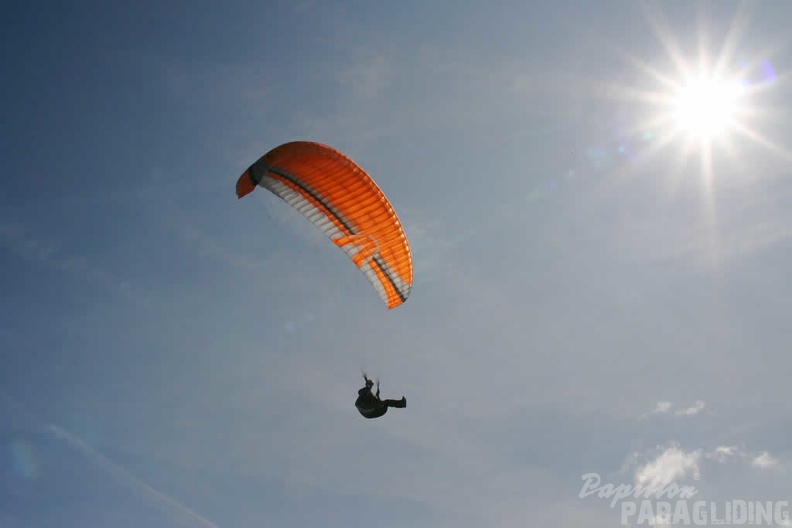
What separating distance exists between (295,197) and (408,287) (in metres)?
5.62

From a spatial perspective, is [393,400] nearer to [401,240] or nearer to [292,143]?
[401,240]

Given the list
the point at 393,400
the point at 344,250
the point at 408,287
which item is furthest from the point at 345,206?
the point at 393,400

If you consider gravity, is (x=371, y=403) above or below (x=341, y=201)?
below

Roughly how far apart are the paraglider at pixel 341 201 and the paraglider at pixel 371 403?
3.68m

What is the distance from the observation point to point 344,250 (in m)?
30.4

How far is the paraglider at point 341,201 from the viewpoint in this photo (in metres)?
29.2

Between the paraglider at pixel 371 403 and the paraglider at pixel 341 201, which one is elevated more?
the paraglider at pixel 341 201

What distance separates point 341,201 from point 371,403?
24.9 ft

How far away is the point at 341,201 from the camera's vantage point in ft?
98.4

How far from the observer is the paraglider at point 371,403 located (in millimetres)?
30094

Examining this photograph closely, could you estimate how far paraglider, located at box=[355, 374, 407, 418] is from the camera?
30.1 m

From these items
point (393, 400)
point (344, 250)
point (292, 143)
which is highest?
point (292, 143)

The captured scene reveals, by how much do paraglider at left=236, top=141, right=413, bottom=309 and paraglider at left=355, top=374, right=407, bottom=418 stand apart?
3684mm

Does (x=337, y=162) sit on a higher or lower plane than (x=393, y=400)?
higher
